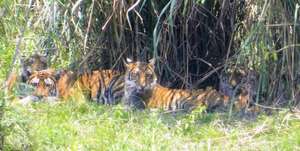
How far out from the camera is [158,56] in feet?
21.2

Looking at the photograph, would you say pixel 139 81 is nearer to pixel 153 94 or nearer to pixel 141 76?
pixel 141 76

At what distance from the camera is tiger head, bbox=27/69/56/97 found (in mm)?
6516

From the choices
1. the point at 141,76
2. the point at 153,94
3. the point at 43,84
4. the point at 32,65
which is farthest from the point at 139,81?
the point at 32,65

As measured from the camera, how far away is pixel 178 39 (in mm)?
6641

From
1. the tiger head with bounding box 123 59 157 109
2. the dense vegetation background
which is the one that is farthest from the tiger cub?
the dense vegetation background

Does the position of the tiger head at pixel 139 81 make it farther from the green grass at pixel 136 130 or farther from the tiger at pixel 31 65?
the tiger at pixel 31 65

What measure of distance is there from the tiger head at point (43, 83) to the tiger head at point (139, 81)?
2.32 ft

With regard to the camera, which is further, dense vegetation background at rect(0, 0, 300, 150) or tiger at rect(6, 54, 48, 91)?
tiger at rect(6, 54, 48, 91)

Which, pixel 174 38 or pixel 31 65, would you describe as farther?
pixel 31 65

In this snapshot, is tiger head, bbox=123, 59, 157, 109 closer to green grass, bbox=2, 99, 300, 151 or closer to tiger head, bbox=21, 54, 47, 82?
green grass, bbox=2, 99, 300, 151

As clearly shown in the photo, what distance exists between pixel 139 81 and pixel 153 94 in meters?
A: 0.17

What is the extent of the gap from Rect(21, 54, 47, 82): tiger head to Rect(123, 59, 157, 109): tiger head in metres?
1.07

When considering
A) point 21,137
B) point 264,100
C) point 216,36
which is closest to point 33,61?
point 216,36

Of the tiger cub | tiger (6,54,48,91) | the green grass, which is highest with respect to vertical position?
tiger (6,54,48,91)
